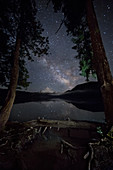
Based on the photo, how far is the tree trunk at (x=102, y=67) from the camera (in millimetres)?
4738

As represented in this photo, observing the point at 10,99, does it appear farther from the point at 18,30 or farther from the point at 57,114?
the point at 57,114

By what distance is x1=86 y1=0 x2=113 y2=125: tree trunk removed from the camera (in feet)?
15.5

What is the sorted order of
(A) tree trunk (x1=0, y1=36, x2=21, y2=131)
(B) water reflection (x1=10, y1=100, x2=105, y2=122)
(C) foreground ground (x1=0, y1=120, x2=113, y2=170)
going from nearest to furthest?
(C) foreground ground (x1=0, y1=120, x2=113, y2=170) < (A) tree trunk (x1=0, y1=36, x2=21, y2=131) < (B) water reflection (x1=10, y1=100, x2=105, y2=122)

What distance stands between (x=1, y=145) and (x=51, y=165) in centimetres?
289

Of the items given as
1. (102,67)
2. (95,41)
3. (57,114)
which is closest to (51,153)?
(102,67)

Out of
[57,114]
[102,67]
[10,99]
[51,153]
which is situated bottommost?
[57,114]

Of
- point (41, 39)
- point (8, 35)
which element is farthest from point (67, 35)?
point (8, 35)

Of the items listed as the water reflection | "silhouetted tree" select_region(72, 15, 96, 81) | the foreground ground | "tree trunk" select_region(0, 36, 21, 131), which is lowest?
the water reflection

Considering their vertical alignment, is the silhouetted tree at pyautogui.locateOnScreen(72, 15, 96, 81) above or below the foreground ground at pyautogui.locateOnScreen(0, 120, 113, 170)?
above

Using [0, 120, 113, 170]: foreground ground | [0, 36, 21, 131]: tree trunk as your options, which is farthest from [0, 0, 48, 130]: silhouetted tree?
[0, 120, 113, 170]: foreground ground

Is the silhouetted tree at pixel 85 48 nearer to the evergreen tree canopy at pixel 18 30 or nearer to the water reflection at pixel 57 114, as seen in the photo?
the evergreen tree canopy at pixel 18 30

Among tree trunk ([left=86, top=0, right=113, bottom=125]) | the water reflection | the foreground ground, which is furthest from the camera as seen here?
the water reflection

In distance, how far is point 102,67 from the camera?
510 cm

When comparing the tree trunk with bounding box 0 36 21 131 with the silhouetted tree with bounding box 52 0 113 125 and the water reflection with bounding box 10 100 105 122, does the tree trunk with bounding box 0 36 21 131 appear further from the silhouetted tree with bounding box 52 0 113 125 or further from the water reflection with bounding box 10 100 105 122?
the water reflection with bounding box 10 100 105 122
